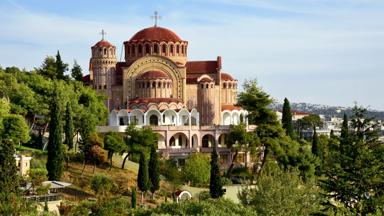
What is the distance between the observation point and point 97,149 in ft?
A: 189

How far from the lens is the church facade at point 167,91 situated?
71750mm

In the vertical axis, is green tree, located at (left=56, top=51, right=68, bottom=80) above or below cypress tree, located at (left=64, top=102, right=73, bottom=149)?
above

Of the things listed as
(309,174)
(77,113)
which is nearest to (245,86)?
(309,174)

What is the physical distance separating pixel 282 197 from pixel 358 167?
11074mm

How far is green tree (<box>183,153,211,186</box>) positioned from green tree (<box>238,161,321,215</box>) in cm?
1433

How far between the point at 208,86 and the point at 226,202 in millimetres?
38015

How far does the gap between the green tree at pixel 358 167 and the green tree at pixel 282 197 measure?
8103 mm

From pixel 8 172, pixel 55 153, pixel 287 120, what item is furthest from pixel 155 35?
pixel 8 172

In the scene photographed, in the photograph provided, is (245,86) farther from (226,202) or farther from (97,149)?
(226,202)

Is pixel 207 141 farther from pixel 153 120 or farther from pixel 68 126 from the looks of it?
pixel 68 126

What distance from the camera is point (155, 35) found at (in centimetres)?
7838

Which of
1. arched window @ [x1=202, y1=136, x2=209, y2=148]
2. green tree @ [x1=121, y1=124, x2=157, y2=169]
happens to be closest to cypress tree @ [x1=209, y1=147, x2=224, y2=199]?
green tree @ [x1=121, y1=124, x2=157, y2=169]

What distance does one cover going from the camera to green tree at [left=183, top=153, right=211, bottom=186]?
61.0 metres

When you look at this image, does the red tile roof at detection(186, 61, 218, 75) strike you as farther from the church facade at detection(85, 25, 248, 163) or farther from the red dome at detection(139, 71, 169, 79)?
the red dome at detection(139, 71, 169, 79)
